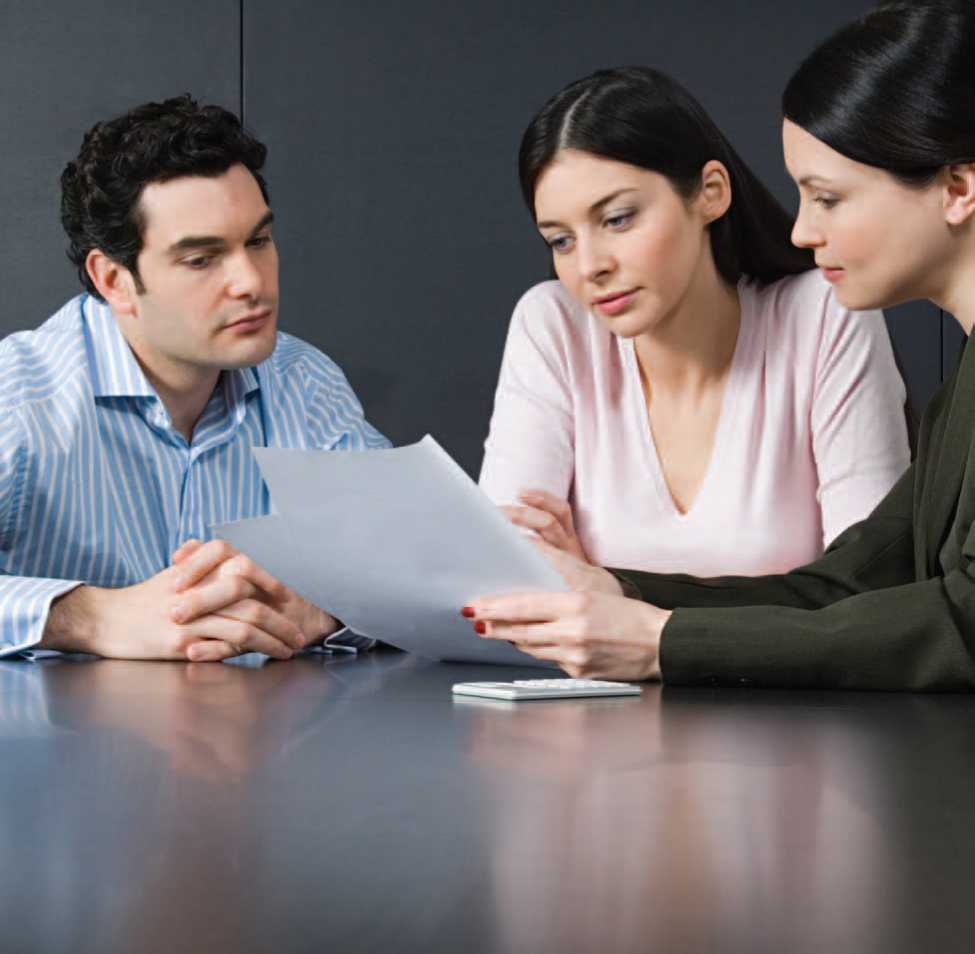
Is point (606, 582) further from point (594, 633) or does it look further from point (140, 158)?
point (140, 158)

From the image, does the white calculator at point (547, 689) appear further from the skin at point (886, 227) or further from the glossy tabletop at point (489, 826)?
the skin at point (886, 227)

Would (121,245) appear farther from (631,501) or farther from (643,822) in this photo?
(643,822)

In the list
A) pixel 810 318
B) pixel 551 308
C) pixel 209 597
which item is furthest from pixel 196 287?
pixel 810 318

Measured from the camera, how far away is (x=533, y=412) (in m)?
2.01

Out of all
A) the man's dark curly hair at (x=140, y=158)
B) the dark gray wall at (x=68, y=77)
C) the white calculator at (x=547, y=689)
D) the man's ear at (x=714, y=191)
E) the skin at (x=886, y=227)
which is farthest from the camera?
the dark gray wall at (x=68, y=77)

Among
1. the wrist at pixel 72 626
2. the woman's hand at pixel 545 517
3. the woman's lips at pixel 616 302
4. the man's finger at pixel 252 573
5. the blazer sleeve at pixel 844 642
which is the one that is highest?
the woman's lips at pixel 616 302

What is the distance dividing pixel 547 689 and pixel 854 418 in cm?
92

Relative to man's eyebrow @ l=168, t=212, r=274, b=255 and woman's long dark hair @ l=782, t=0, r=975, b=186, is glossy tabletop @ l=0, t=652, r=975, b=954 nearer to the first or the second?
woman's long dark hair @ l=782, t=0, r=975, b=186

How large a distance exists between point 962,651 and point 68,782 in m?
0.71

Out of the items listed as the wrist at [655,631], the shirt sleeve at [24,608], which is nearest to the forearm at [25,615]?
the shirt sleeve at [24,608]

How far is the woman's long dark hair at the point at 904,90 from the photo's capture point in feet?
4.63

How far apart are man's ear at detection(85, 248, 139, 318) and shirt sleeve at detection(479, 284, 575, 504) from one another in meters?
0.56

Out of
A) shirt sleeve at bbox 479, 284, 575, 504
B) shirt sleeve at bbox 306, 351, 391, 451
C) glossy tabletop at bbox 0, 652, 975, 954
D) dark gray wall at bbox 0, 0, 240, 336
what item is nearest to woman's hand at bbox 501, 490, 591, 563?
shirt sleeve at bbox 479, 284, 575, 504

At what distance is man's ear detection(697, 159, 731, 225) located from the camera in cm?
196
